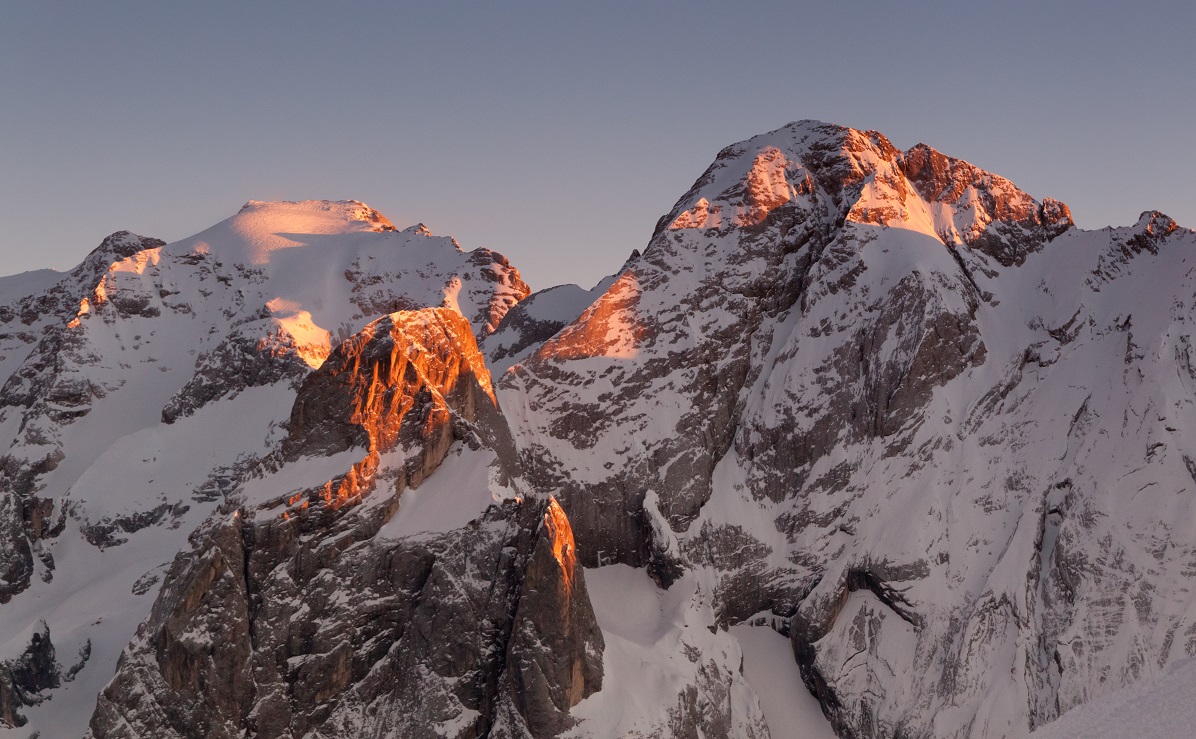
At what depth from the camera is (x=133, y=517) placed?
109 meters

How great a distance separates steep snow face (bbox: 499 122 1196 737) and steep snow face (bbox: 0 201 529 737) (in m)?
17.4

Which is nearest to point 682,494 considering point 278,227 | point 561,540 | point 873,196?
point 561,540

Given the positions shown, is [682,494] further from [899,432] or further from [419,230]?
[419,230]

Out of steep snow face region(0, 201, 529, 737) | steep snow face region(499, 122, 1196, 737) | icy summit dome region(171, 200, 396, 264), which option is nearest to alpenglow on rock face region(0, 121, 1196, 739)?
steep snow face region(499, 122, 1196, 737)

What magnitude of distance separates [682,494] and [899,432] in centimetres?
1704

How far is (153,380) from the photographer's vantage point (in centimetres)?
12506

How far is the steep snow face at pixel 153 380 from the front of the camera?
10512 centimetres

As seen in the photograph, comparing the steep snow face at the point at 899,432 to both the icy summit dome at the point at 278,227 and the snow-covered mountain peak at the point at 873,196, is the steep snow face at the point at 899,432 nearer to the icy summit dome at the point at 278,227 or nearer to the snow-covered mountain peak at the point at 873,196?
the snow-covered mountain peak at the point at 873,196

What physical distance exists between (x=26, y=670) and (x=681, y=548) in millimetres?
49602

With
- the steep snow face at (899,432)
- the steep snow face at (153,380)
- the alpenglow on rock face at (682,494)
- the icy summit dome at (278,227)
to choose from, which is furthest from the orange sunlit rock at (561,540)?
the icy summit dome at (278,227)

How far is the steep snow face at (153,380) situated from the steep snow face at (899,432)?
57.2ft

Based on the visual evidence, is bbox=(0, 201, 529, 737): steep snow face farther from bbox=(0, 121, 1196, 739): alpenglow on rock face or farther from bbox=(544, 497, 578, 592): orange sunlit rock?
bbox=(544, 497, 578, 592): orange sunlit rock

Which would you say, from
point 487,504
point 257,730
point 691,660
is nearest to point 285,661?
point 257,730

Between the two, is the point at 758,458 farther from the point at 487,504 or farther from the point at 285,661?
the point at 285,661
